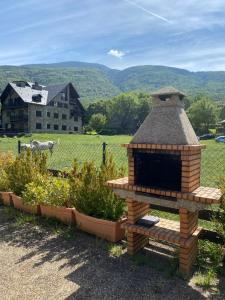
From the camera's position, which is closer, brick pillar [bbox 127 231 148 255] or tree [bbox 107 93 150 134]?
brick pillar [bbox 127 231 148 255]

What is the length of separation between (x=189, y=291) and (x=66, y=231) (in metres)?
3.16

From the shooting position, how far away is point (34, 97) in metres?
61.2

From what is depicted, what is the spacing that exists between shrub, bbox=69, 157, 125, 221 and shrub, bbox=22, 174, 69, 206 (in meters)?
0.40

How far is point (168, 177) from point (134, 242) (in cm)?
142

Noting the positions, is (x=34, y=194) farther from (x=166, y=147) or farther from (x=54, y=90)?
(x=54, y=90)

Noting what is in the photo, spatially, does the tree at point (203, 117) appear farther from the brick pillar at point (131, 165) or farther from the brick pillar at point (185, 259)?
the brick pillar at point (185, 259)

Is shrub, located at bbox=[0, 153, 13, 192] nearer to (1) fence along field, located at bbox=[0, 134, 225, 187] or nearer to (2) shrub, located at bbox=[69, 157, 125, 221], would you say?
(1) fence along field, located at bbox=[0, 134, 225, 187]

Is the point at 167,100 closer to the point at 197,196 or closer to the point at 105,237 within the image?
the point at 197,196

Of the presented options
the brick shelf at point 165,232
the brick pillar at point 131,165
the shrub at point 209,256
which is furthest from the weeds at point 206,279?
the brick pillar at point 131,165

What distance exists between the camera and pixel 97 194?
655 cm

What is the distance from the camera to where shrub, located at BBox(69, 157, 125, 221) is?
648cm

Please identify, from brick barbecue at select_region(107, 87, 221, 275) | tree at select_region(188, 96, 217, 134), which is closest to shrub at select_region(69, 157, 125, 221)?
brick barbecue at select_region(107, 87, 221, 275)

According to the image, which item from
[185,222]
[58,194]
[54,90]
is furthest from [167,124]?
[54,90]

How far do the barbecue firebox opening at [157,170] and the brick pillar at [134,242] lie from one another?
102 centimetres
